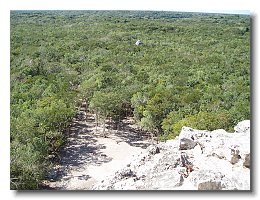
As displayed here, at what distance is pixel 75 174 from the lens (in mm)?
9500

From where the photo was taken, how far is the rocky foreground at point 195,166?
760 centimetres

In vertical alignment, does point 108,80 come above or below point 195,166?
above

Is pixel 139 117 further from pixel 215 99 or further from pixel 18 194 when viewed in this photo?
pixel 18 194

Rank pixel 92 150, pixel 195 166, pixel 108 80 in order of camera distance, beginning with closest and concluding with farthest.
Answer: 1. pixel 195 166
2. pixel 92 150
3. pixel 108 80

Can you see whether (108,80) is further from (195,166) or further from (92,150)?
(195,166)

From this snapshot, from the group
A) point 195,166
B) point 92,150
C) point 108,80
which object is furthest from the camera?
point 108,80

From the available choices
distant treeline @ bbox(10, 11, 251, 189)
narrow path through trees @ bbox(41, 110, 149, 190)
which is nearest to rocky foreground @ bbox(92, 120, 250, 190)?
distant treeline @ bbox(10, 11, 251, 189)

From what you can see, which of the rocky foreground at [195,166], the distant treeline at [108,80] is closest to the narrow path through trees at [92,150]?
the distant treeline at [108,80]

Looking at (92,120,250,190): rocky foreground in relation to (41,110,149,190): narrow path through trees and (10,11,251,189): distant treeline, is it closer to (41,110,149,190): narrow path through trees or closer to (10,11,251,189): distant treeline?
(10,11,251,189): distant treeline

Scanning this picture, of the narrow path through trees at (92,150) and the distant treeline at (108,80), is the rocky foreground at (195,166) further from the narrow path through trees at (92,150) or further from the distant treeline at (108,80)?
the narrow path through trees at (92,150)

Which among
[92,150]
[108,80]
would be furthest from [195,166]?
[108,80]

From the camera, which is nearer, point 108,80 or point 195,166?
point 195,166

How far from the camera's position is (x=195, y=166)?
7973 mm

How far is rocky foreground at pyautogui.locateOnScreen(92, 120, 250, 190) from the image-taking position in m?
7.60
